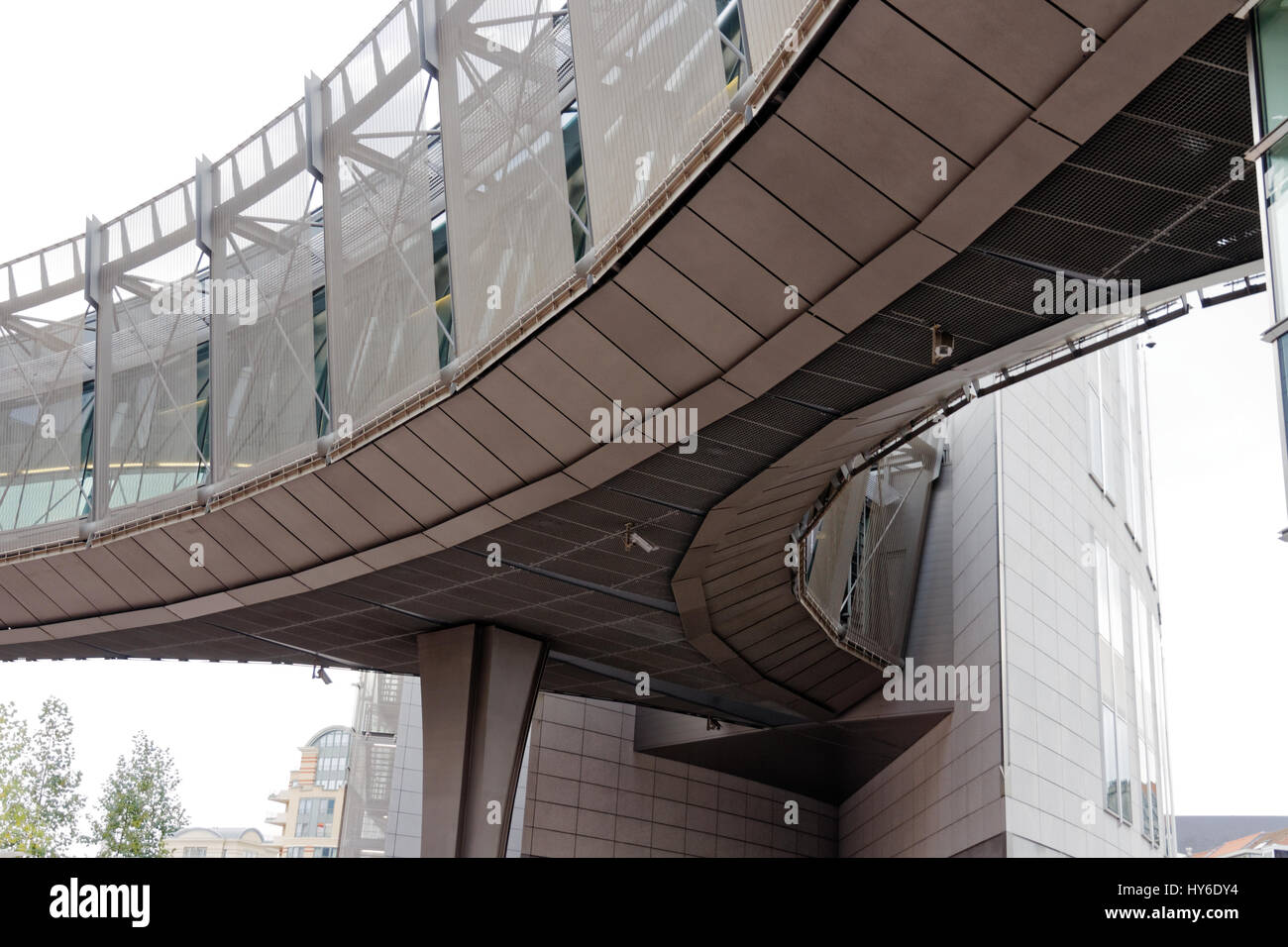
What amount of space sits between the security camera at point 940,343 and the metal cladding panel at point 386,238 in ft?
21.1

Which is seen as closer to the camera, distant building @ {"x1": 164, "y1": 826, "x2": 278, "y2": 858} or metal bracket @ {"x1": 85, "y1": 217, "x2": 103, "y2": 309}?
metal bracket @ {"x1": 85, "y1": 217, "x2": 103, "y2": 309}

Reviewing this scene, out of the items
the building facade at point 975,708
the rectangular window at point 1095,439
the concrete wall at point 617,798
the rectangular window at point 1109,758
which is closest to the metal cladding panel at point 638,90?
the building facade at point 975,708

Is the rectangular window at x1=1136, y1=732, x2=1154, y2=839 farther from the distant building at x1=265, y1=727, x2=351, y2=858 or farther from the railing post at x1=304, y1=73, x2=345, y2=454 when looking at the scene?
the distant building at x1=265, y1=727, x2=351, y2=858

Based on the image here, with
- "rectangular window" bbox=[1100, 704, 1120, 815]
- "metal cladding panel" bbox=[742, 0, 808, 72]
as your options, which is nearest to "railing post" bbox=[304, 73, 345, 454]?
"metal cladding panel" bbox=[742, 0, 808, 72]

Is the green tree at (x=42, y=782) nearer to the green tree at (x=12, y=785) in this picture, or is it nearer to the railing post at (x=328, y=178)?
the green tree at (x=12, y=785)

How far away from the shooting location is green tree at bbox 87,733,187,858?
4066cm

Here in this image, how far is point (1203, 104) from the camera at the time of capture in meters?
7.71

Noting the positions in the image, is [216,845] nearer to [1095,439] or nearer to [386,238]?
[1095,439]

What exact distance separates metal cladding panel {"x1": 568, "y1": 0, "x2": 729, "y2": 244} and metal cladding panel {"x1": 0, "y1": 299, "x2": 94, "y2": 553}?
13.2m

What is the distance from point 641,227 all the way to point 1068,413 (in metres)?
19.1
